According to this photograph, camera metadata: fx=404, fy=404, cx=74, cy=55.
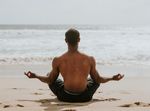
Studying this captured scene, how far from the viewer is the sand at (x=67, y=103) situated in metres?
4.97

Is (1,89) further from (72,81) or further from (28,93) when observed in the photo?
(72,81)

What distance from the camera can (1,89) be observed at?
7.70 m

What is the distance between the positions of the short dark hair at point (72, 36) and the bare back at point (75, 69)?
0.18 metres

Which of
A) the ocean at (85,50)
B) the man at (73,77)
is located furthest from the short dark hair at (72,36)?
the ocean at (85,50)

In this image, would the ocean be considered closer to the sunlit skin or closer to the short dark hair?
the sunlit skin

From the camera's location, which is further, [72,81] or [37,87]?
[37,87]

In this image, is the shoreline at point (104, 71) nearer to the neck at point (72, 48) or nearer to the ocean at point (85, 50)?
the ocean at point (85, 50)

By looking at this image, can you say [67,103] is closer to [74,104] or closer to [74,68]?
[74,104]

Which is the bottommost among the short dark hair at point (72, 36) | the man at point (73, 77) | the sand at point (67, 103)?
the sand at point (67, 103)

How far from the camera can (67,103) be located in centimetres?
547

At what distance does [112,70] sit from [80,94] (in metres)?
6.33

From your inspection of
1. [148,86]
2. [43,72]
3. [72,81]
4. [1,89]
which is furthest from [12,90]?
Result: [43,72]

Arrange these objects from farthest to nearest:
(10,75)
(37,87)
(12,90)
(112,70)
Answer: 1. (112,70)
2. (10,75)
3. (37,87)
4. (12,90)

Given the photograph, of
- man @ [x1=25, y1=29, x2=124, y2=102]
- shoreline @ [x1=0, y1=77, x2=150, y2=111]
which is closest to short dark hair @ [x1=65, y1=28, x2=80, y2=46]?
man @ [x1=25, y1=29, x2=124, y2=102]
